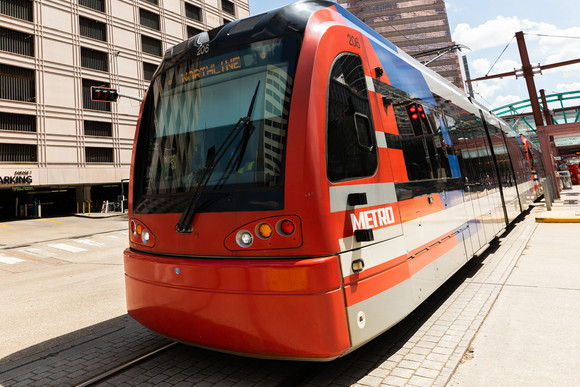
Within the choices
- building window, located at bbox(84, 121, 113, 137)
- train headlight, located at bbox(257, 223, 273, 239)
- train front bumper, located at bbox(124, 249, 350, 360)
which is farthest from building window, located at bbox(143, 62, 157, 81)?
train headlight, located at bbox(257, 223, 273, 239)

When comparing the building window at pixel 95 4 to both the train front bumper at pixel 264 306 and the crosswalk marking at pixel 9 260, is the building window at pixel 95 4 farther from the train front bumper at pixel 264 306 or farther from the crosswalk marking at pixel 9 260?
the train front bumper at pixel 264 306

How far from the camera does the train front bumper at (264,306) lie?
2520 millimetres

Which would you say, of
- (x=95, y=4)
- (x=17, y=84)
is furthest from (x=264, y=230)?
(x=95, y=4)

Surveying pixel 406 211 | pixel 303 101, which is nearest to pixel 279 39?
pixel 303 101

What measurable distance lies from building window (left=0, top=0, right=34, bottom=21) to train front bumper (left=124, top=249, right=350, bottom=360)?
111 ft

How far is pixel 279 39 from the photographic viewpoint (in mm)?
2965

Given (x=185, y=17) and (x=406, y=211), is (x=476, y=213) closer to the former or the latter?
(x=406, y=211)

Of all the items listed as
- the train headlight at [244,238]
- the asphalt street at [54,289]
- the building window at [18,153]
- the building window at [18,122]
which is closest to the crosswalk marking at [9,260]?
the asphalt street at [54,289]

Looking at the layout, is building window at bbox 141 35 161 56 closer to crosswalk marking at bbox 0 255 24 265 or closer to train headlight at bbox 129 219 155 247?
crosswalk marking at bbox 0 255 24 265

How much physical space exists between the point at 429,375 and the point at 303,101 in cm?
236

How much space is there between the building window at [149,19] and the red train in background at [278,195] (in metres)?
36.8

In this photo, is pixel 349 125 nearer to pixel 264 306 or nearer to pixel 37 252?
pixel 264 306

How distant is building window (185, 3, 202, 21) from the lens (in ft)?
126

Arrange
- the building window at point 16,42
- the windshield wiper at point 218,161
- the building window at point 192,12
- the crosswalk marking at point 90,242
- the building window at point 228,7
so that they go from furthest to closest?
the building window at point 228,7 < the building window at point 192,12 < the building window at point 16,42 < the crosswalk marking at point 90,242 < the windshield wiper at point 218,161
